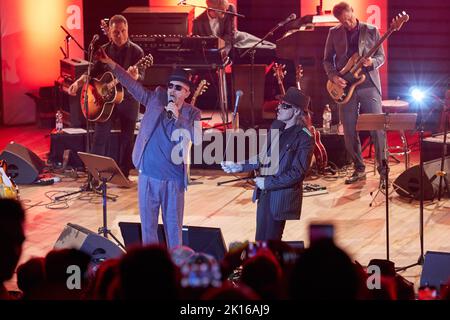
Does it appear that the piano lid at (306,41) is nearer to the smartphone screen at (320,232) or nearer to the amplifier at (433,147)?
the amplifier at (433,147)

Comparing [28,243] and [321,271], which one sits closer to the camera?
[321,271]

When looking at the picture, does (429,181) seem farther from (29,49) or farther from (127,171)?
(29,49)

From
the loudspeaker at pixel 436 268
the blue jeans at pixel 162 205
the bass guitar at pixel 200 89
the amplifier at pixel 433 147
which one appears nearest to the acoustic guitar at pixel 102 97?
the bass guitar at pixel 200 89

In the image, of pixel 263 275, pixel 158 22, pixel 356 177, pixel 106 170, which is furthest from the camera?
pixel 158 22

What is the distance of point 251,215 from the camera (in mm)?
11555

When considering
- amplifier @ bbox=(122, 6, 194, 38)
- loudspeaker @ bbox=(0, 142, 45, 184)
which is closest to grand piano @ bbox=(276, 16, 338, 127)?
amplifier @ bbox=(122, 6, 194, 38)

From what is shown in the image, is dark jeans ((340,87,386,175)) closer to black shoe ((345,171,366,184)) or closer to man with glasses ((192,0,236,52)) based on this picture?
black shoe ((345,171,366,184))

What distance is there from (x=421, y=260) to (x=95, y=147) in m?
5.34

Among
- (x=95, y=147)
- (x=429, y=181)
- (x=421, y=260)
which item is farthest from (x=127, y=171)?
(x=421, y=260)

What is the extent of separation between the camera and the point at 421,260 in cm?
932

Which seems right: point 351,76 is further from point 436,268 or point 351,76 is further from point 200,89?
point 436,268

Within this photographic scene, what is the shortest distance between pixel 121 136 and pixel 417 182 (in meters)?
4.25

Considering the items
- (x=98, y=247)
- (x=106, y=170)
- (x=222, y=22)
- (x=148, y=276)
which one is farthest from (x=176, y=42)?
(x=148, y=276)

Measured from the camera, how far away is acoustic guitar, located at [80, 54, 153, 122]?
1236cm
